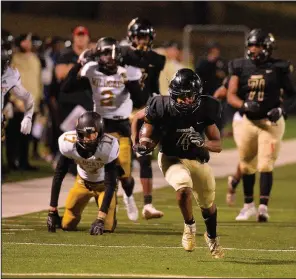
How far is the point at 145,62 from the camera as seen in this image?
1262 cm

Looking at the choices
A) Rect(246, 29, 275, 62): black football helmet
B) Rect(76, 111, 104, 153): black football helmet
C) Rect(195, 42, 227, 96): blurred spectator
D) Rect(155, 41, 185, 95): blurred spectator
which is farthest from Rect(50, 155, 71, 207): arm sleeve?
Rect(195, 42, 227, 96): blurred spectator

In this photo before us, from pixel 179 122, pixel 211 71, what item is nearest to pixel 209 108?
pixel 179 122

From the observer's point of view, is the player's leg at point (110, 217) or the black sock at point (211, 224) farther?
the player's leg at point (110, 217)

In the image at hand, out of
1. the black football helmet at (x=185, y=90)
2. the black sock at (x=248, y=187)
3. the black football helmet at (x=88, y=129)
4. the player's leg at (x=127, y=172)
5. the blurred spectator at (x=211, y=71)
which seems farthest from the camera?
the blurred spectator at (x=211, y=71)

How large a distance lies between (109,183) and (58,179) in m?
0.49

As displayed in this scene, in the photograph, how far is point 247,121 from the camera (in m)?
12.7

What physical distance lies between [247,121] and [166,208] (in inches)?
59.7

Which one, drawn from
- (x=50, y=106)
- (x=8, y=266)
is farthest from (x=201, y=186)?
(x=50, y=106)

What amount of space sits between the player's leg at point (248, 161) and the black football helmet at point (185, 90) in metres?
3.47

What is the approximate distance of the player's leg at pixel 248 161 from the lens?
12.7 metres

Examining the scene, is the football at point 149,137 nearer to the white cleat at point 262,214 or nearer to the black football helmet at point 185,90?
the black football helmet at point 185,90

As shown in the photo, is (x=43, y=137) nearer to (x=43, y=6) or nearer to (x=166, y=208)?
(x=166, y=208)

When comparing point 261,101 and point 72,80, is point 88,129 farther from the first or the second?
point 261,101

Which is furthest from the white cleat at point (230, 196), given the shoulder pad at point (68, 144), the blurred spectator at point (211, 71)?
the blurred spectator at point (211, 71)
